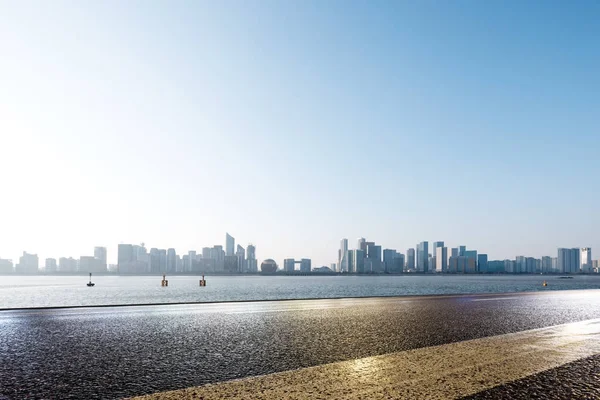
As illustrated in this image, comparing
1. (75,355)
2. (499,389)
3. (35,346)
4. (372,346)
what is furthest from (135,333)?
(499,389)

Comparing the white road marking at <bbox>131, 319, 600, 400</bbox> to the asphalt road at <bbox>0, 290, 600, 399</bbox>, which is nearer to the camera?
the white road marking at <bbox>131, 319, 600, 400</bbox>

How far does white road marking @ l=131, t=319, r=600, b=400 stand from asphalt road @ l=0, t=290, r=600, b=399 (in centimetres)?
83

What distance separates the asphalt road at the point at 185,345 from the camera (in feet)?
25.9

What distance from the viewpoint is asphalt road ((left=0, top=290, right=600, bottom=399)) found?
7.91 meters

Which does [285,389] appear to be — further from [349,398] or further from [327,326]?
[327,326]

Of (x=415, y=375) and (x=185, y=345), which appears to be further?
(x=185, y=345)

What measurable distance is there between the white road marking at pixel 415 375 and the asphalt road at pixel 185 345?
0.83m

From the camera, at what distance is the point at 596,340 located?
12.9 m

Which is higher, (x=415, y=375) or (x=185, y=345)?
(x=415, y=375)

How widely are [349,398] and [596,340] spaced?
34.3 ft

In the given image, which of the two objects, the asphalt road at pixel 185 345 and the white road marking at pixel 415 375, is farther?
the asphalt road at pixel 185 345

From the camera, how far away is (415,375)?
26.3ft

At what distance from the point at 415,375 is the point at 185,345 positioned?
22.4 ft

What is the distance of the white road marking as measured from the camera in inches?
265
